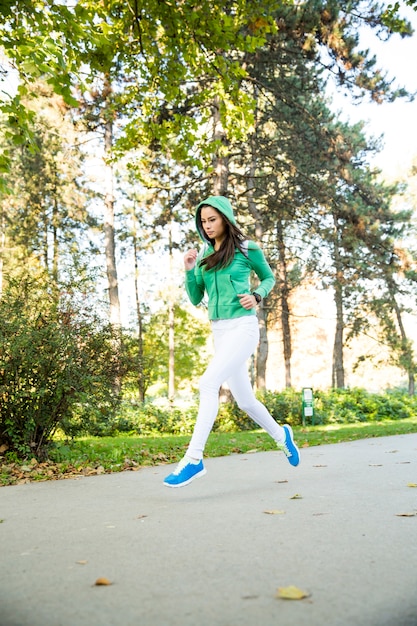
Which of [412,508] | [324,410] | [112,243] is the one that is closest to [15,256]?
[112,243]

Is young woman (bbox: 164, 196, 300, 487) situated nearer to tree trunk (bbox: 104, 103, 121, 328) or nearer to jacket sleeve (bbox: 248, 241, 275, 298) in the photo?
jacket sleeve (bbox: 248, 241, 275, 298)

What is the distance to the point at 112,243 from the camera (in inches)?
899

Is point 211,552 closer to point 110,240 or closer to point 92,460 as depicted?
point 92,460

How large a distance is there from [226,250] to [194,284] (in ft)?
1.47

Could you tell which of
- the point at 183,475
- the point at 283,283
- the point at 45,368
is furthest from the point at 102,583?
the point at 283,283

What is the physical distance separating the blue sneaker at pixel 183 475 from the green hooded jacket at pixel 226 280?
120cm

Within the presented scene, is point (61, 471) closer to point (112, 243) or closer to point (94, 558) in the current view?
point (94, 558)

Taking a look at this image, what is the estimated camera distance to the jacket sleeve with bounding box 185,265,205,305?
17.9 ft

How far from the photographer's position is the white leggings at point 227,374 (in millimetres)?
4969

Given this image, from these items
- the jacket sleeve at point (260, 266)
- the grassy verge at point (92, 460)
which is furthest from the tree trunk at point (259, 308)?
the jacket sleeve at point (260, 266)

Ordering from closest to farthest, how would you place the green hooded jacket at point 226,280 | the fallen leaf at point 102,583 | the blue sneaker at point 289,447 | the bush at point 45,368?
the fallen leaf at point 102,583, the green hooded jacket at point 226,280, the blue sneaker at point 289,447, the bush at point 45,368

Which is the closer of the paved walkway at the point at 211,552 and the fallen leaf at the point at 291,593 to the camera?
the paved walkway at the point at 211,552

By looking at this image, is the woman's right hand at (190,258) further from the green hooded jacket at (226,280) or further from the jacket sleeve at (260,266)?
the jacket sleeve at (260,266)

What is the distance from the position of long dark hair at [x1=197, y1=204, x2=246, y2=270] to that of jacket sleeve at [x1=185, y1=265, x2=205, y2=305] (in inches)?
4.2
